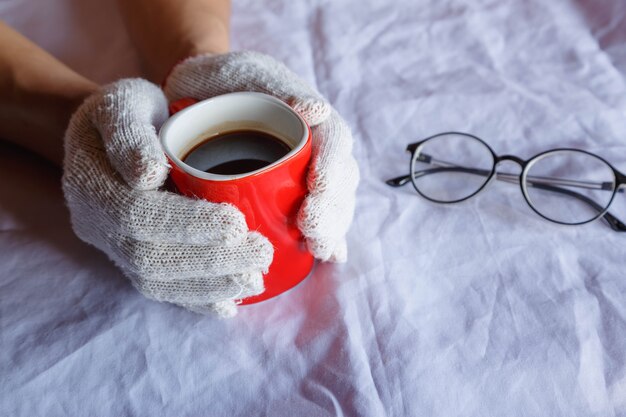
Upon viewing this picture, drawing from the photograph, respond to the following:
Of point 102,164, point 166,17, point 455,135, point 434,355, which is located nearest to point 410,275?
point 434,355

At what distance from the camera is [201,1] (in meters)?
0.85

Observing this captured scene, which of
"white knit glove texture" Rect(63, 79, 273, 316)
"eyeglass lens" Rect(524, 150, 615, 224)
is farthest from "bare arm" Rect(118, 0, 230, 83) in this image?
"eyeglass lens" Rect(524, 150, 615, 224)

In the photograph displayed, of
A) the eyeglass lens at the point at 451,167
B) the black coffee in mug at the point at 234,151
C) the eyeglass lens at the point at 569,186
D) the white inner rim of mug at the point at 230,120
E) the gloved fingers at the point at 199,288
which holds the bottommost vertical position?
the eyeglass lens at the point at 569,186

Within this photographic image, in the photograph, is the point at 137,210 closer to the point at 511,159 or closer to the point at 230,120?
the point at 230,120

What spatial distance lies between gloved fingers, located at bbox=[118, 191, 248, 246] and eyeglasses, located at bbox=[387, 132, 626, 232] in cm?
27

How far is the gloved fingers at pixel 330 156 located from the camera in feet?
1.58

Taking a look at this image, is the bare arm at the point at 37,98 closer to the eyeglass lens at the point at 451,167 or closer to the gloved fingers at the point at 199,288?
the gloved fingers at the point at 199,288

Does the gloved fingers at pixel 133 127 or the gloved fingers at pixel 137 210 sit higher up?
the gloved fingers at pixel 133 127

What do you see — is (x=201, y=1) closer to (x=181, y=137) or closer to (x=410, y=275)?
(x=181, y=137)

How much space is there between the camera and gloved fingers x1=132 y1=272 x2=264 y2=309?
1.63ft

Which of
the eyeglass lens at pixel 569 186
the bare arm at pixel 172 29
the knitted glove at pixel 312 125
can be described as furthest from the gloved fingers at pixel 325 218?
the bare arm at pixel 172 29

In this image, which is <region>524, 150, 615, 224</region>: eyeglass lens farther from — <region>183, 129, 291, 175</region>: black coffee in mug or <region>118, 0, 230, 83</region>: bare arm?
<region>118, 0, 230, 83</region>: bare arm

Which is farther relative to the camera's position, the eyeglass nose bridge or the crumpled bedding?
the eyeglass nose bridge

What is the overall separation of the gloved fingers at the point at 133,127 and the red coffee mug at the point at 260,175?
0.6 inches
